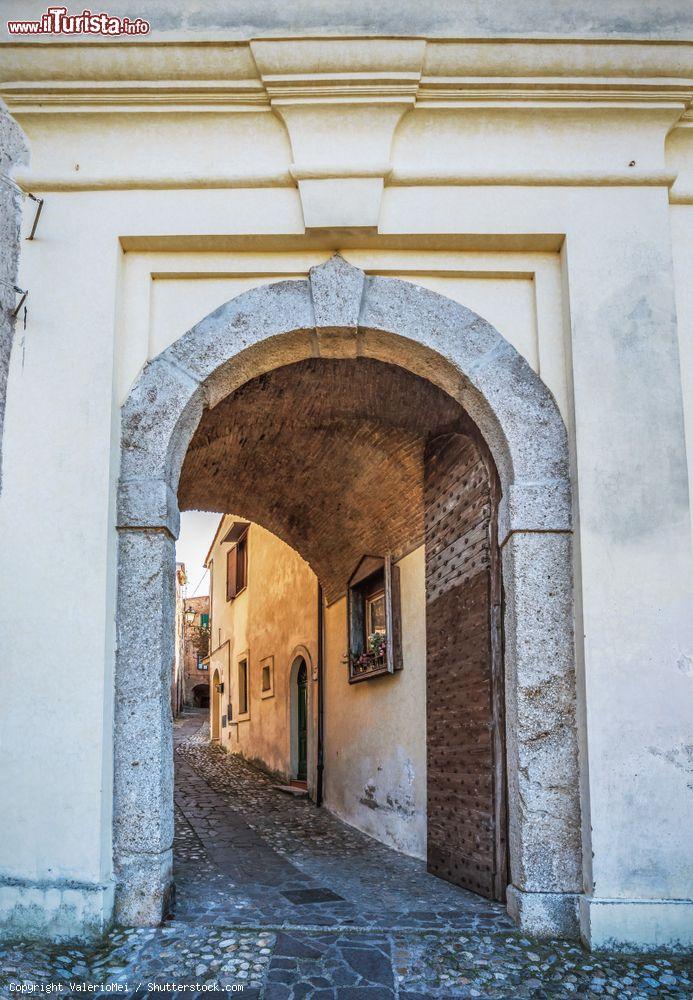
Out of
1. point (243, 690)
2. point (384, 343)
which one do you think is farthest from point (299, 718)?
point (384, 343)

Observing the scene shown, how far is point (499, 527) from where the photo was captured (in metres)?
5.02

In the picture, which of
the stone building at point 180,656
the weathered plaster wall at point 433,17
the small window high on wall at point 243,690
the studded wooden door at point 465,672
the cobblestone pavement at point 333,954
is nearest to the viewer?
the cobblestone pavement at point 333,954

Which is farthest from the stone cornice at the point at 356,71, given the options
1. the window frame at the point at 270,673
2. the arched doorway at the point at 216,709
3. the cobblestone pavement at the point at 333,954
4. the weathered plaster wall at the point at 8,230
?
the arched doorway at the point at 216,709

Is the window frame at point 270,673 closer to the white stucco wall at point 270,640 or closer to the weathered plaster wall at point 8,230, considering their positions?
the white stucco wall at point 270,640

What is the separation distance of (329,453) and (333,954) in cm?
452

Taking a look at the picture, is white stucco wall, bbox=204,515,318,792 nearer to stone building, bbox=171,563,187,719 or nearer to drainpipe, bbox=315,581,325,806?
drainpipe, bbox=315,581,325,806

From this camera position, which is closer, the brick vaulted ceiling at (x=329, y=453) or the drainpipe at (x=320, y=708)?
the brick vaulted ceiling at (x=329, y=453)

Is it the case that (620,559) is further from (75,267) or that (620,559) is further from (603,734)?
(75,267)

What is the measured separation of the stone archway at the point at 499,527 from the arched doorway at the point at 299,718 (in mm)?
7570

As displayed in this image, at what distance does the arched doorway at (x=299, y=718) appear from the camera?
12375mm

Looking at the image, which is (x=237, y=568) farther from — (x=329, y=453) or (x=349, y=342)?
(x=349, y=342)

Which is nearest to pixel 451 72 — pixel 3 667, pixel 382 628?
pixel 3 667

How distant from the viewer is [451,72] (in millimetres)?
4930

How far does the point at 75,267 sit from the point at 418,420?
9.40ft
